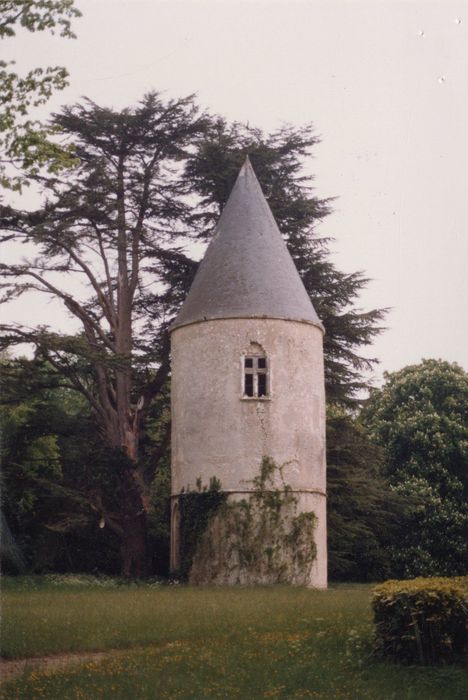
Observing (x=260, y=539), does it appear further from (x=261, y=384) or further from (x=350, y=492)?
(x=350, y=492)

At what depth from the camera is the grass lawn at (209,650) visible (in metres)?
13.0

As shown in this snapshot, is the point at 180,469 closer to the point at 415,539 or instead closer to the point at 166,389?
the point at 166,389

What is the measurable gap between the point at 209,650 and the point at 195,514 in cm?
1302

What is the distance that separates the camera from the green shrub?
46.6 ft

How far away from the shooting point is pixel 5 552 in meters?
31.7

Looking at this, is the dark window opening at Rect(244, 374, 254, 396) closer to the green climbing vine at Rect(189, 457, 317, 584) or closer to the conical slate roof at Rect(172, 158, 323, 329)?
the conical slate roof at Rect(172, 158, 323, 329)

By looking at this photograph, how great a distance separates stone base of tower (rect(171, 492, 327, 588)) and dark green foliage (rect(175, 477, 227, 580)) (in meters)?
0.13

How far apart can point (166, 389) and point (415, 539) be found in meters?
11.3

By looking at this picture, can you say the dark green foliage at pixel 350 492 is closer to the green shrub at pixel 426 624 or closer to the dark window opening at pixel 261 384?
the dark window opening at pixel 261 384

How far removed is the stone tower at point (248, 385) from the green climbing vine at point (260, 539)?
147 millimetres

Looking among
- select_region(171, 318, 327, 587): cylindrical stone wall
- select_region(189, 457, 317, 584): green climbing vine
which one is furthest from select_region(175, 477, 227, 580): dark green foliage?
select_region(171, 318, 327, 587): cylindrical stone wall

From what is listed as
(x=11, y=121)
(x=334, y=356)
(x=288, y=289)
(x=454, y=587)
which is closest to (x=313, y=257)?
(x=334, y=356)

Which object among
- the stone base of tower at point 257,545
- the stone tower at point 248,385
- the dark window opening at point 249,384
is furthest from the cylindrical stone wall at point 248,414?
the dark window opening at point 249,384

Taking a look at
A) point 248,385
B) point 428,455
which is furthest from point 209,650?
point 428,455
